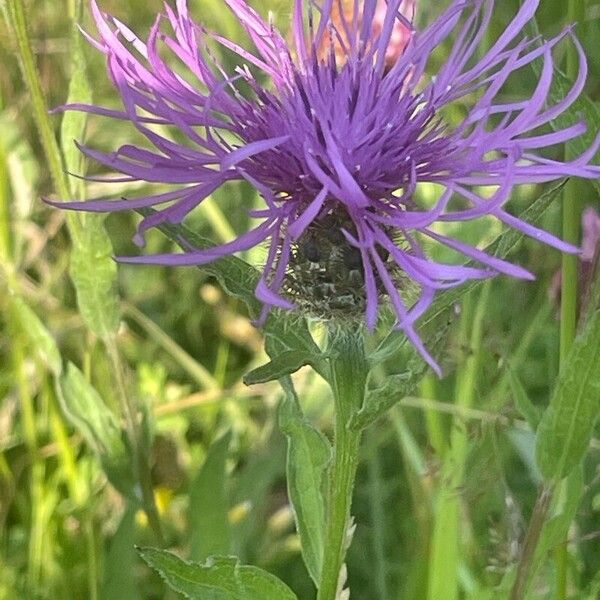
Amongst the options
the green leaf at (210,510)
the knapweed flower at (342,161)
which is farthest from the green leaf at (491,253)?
the green leaf at (210,510)

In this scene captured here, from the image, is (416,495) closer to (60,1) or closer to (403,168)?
(403,168)

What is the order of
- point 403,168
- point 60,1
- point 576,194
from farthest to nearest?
point 60,1 → point 576,194 → point 403,168

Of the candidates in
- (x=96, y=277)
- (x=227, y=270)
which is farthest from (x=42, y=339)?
(x=227, y=270)

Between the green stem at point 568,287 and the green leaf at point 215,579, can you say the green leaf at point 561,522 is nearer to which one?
the green stem at point 568,287

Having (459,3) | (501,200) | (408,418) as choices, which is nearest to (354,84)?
(459,3)

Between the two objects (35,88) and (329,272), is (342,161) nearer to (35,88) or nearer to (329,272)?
(329,272)

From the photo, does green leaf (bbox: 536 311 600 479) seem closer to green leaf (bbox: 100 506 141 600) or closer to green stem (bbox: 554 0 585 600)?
green stem (bbox: 554 0 585 600)

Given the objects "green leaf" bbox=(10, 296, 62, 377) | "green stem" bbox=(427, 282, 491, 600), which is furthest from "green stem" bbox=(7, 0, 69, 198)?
"green stem" bbox=(427, 282, 491, 600)
